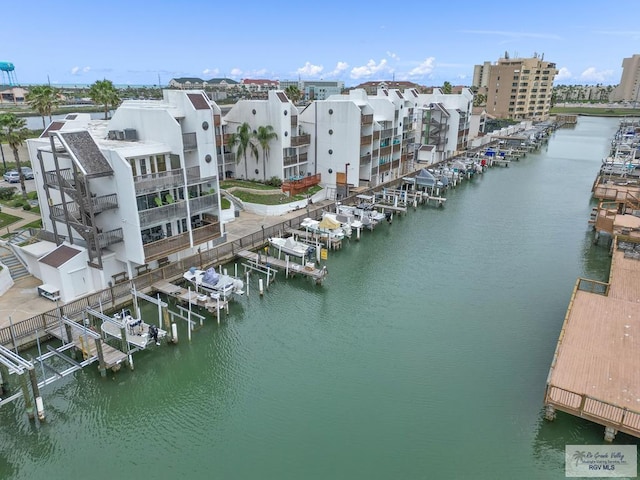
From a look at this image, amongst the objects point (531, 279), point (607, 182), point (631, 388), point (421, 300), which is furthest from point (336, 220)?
point (607, 182)

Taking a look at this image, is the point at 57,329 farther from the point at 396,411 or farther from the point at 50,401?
the point at 396,411

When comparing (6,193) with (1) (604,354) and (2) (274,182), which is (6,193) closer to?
(2) (274,182)

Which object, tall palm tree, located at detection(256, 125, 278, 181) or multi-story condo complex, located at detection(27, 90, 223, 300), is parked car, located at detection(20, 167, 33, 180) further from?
tall palm tree, located at detection(256, 125, 278, 181)

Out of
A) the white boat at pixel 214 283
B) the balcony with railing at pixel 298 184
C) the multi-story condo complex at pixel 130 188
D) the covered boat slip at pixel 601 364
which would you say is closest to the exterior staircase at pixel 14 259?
the multi-story condo complex at pixel 130 188

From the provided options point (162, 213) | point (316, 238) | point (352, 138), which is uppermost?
point (352, 138)

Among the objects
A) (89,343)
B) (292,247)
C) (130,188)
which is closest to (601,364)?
(292,247)

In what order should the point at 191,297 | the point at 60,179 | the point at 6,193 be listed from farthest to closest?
1. the point at 6,193
2. the point at 191,297
3. the point at 60,179

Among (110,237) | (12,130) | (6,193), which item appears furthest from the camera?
(6,193)

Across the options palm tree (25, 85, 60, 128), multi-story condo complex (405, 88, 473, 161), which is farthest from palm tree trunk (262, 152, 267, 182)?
multi-story condo complex (405, 88, 473, 161)
